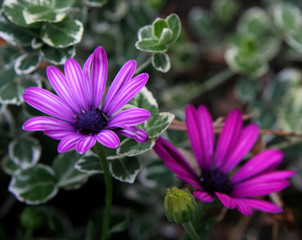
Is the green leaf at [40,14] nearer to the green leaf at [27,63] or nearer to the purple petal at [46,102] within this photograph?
the green leaf at [27,63]

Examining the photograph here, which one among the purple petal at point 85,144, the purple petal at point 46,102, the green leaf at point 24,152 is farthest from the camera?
the green leaf at point 24,152

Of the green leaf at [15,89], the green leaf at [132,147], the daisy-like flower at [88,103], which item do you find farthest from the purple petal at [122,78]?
the green leaf at [15,89]

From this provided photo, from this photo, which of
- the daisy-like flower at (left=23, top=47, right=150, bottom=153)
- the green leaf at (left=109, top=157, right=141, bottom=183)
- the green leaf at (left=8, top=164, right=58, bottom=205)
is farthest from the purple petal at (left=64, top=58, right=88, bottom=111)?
the green leaf at (left=8, top=164, right=58, bottom=205)

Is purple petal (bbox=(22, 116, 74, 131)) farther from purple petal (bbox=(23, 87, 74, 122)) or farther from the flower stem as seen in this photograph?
the flower stem

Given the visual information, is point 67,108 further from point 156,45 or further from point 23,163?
point 23,163

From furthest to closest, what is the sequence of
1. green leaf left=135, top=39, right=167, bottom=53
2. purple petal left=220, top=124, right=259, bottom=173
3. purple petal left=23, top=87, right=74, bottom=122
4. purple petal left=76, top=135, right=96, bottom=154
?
purple petal left=220, top=124, right=259, bottom=173, green leaf left=135, top=39, right=167, bottom=53, purple petal left=23, top=87, right=74, bottom=122, purple petal left=76, top=135, right=96, bottom=154

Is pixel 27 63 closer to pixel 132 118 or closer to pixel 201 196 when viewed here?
pixel 132 118

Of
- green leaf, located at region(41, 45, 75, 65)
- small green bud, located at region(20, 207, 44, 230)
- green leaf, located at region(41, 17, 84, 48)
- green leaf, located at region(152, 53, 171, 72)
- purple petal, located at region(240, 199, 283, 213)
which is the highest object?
green leaf, located at region(41, 17, 84, 48)

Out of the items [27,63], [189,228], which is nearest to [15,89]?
[27,63]
